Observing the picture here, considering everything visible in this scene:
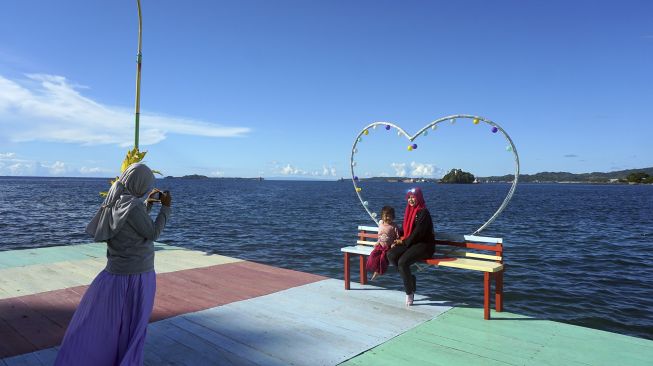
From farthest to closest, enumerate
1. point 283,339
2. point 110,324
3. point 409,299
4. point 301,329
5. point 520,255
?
point 520,255
point 409,299
point 301,329
point 283,339
point 110,324

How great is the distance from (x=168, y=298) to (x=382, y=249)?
316 cm

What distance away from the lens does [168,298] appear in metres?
6.30

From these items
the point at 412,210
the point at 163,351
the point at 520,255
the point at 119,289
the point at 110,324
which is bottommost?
the point at 520,255

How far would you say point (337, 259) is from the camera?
14688 mm

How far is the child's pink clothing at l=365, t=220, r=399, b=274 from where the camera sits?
6.55 m

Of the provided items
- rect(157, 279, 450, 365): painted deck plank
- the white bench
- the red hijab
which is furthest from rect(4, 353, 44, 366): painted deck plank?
the red hijab

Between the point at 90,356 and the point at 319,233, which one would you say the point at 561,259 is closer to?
the point at 319,233

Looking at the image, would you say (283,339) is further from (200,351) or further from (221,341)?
(200,351)

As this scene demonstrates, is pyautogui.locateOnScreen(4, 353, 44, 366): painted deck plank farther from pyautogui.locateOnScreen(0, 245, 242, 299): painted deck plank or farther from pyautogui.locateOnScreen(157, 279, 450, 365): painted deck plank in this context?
pyautogui.locateOnScreen(0, 245, 242, 299): painted deck plank

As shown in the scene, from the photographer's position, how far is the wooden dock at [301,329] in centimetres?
434

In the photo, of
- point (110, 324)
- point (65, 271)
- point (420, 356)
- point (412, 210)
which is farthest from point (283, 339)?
point (65, 271)

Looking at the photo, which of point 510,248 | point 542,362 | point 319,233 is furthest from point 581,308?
point 319,233

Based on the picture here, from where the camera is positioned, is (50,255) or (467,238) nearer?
(467,238)

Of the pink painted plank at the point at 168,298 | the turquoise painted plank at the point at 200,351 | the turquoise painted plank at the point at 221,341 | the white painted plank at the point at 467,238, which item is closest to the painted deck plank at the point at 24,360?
the pink painted plank at the point at 168,298
